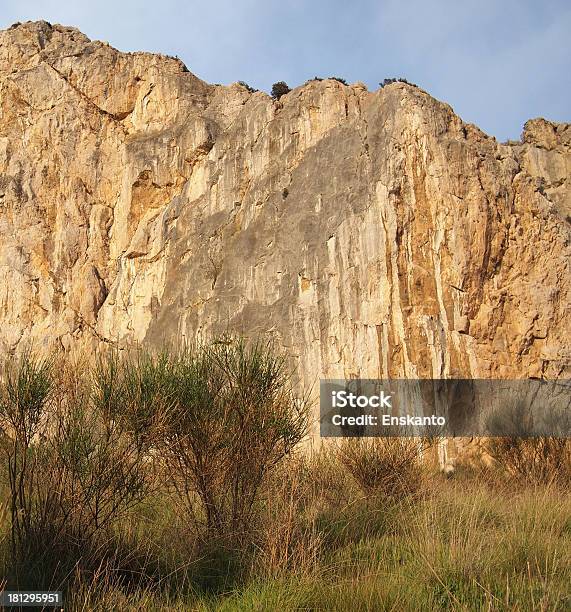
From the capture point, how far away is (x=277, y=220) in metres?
23.7

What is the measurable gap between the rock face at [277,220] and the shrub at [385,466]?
6597mm

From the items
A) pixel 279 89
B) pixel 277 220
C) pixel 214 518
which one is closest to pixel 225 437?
pixel 214 518

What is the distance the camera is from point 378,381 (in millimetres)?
18188

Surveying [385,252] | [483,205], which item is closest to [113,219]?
[385,252]

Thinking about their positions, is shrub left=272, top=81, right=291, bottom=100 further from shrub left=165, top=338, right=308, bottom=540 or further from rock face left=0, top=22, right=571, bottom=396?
shrub left=165, top=338, right=308, bottom=540

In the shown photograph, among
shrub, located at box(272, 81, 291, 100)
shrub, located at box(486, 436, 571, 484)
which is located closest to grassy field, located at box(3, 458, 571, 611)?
shrub, located at box(486, 436, 571, 484)

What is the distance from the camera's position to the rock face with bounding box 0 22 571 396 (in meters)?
18.9

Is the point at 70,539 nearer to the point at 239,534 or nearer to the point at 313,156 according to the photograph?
the point at 239,534

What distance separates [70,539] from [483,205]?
53.4ft
